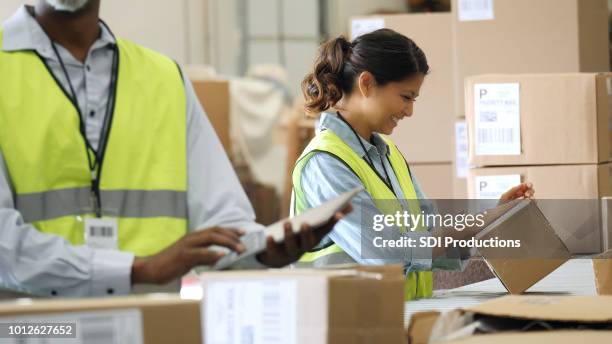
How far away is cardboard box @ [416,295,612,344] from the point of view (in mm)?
1697

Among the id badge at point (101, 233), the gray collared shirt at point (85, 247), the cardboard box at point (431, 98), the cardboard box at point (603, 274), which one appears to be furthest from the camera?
the cardboard box at point (431, 98)

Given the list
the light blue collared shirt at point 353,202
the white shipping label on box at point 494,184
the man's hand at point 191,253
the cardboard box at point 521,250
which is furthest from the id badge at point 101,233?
the white shipping label on box at point 494,184

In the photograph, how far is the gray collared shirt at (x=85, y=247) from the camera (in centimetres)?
197

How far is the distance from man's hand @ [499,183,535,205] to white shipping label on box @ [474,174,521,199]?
36 cm

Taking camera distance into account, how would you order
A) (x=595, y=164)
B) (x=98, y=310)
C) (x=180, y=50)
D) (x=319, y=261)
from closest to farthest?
(x=98, y=310) → (x=319, y=261) → (x=595, y=164) → (x=180, y=50)

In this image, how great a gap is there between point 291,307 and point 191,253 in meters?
0.31

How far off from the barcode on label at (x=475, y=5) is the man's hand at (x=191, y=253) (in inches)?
94.1

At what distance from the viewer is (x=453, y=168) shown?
14.1 feet

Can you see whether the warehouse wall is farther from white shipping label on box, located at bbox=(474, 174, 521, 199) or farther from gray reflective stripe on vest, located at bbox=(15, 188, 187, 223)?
gray reflective stripe on vest, located at bbox=(15, 188, 187, 223)

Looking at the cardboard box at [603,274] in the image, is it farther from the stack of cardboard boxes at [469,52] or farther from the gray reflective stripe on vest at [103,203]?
the stack of cardboard boxes at [469,52]

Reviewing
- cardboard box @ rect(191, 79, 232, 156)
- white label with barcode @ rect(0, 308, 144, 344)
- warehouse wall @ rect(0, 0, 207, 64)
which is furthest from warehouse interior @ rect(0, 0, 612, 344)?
warehouse wall @ rect(0, 0, 207, 64)

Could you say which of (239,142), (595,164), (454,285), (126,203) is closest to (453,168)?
(595,164)

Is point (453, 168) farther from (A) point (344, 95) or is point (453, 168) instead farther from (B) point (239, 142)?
(B) point (239, 142)

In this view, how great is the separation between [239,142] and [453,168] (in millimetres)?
4608
